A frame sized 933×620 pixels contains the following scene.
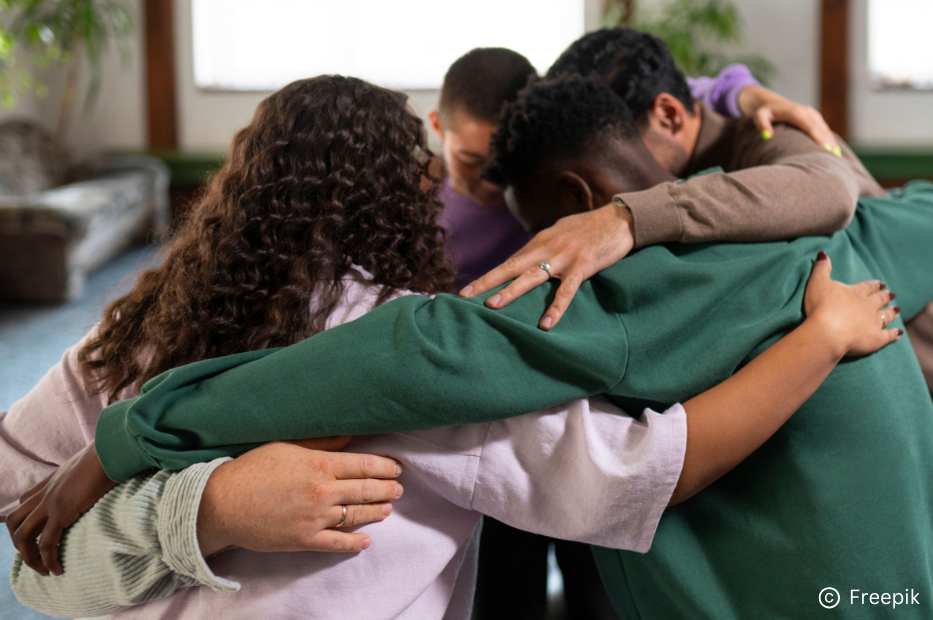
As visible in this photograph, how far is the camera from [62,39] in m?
5.07

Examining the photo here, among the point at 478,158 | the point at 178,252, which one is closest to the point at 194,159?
the point at 478,158

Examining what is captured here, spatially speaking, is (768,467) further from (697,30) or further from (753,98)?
(697,30)

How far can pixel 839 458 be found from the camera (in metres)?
0.92

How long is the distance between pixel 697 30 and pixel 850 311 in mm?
5033

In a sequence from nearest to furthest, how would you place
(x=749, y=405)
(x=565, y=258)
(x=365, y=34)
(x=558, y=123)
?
1. (x=749, y=405)
2. (x=565, y=258)
3. (x=558, y=123)
4. (x=365, y=34)

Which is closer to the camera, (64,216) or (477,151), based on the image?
(477,151)

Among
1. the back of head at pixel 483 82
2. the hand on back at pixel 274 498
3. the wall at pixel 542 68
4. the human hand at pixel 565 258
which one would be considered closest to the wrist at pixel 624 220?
the human hand at pixel 565 258

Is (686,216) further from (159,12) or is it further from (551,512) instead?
(159,12)

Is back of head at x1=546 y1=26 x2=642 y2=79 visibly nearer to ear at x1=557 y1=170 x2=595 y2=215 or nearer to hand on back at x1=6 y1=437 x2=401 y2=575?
ear at x1=557 y1=170 x2=595 y2=215

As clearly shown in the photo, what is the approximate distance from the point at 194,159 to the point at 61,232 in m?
1.92

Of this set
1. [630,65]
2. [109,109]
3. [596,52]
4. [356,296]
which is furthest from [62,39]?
[356,296]

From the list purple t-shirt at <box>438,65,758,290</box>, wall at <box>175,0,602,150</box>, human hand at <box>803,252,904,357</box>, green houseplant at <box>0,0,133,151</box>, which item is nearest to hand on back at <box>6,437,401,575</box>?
human hand at <box>803,252,904,357</box>

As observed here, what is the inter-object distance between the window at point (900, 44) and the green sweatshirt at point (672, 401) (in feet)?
18.1

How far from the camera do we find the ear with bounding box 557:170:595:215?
126 centimetres
